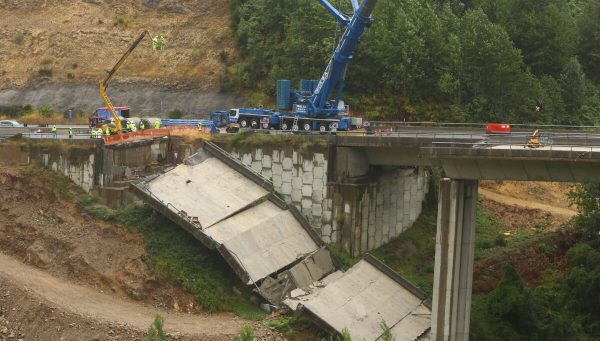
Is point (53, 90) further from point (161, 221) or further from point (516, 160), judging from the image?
point (516, 160)

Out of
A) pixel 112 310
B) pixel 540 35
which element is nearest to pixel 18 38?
pixel 540 35

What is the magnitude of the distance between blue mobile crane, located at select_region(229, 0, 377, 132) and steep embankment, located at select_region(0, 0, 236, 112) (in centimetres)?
1518

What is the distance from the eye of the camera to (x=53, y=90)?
72.9 m

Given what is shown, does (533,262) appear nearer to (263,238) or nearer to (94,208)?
(263,238)

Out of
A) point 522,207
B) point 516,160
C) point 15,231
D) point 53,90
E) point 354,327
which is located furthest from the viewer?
point 53,90

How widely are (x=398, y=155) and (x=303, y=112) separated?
27.8 ft

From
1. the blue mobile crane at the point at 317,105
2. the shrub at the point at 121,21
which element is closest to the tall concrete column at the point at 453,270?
the blue mobile crane at the point at 317,105

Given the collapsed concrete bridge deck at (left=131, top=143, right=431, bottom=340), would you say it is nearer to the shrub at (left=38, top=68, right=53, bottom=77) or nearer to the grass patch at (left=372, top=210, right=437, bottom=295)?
the grass patch at (left=372, top=210, right=437, bottom=295)

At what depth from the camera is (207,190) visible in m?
44.5

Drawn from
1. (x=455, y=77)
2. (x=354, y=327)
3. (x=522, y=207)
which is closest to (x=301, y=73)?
(x=455, y=77)

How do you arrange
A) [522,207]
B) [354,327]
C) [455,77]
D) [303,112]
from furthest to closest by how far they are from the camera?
[455,77] < [522,207] < [303,112] < [354,327]

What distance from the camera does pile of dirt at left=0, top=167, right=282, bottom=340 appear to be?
36.8m

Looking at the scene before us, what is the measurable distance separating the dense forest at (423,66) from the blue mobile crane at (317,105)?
26.8ft

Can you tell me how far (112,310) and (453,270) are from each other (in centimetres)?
1418
